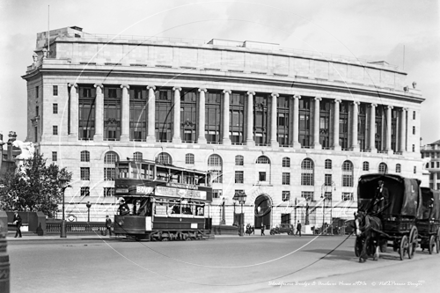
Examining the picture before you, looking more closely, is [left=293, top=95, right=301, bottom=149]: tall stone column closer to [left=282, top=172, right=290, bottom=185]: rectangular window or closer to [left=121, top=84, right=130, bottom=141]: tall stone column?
[left=282, top=172, right=290, bottom=185]: rectangular window

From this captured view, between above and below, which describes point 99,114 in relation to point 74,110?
below

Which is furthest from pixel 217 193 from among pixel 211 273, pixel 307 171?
pixel 211 273

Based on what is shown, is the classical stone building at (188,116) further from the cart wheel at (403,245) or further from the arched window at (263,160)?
the cart wheel at (403,245)

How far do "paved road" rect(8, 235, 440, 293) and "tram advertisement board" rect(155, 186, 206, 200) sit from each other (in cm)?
1289

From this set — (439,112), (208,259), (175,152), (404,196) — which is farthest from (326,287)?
(175,152)

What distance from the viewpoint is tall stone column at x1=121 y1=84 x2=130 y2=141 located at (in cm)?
10069

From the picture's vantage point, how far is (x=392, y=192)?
30.1 meters

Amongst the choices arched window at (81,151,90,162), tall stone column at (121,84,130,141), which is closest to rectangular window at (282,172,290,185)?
tall stone column at (121,84,130,141)

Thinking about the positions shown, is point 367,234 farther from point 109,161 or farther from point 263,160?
point 263,160

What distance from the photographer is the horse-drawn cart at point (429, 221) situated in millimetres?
34312

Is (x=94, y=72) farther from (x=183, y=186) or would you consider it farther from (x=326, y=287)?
(x=326, y=287)

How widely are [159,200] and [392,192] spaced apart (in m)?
19.1

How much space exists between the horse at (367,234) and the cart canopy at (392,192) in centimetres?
115

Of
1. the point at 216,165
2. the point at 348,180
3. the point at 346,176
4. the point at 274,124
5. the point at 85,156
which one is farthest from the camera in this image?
the point at 274,124
